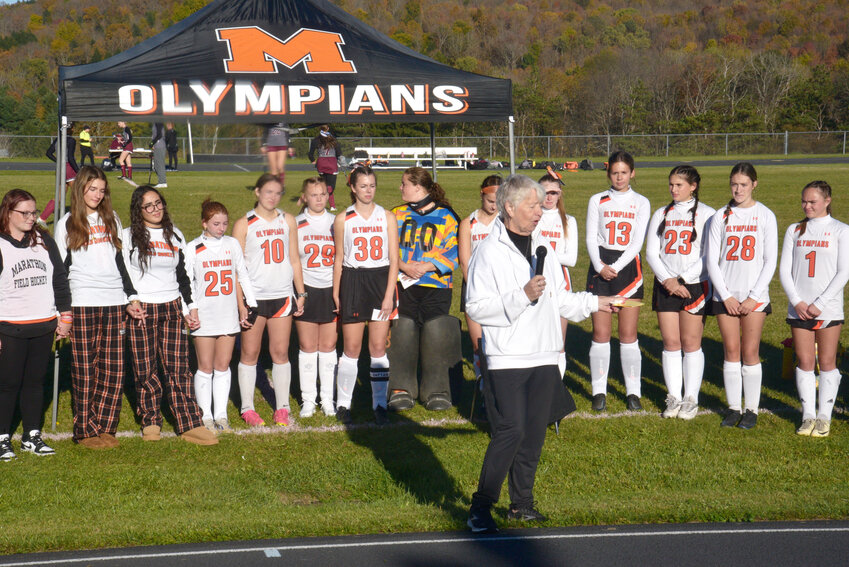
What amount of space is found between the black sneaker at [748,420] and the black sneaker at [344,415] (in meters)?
3.20

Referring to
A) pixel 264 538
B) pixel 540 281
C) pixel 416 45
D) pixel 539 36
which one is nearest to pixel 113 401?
pixel 264 538

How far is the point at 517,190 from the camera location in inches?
183

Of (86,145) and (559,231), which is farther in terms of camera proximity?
(86,145)

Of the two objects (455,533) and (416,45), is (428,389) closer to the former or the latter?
(455,533)

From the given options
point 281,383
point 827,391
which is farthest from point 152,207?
point 827,391

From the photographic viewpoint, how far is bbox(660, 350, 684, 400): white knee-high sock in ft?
24.7

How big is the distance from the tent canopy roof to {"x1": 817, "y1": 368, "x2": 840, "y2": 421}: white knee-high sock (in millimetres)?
3595

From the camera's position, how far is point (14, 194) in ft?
20.5

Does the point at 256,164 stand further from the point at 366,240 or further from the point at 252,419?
the point at 252,419

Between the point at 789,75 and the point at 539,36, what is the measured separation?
50995 millimetres

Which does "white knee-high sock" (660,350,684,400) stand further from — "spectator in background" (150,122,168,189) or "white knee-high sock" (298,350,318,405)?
"spectator in background" (150,122,168,189)

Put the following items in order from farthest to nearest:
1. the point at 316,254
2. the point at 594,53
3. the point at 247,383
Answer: the point at 594,53
the point at 316,254
the point at 247,383

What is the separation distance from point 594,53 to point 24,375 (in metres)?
105

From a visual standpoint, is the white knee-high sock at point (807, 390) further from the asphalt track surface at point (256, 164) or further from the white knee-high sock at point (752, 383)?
the asphalt track surface at point (256, 164)
